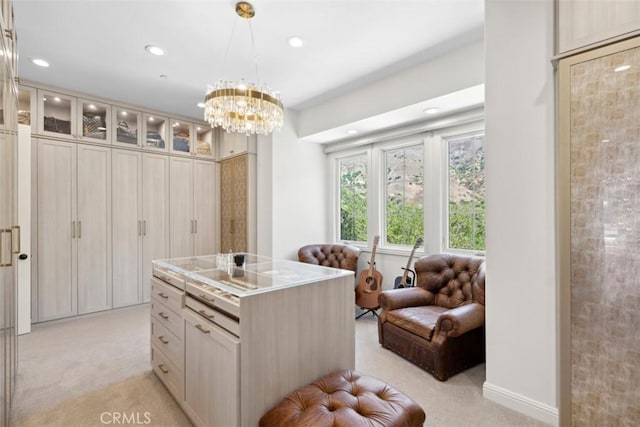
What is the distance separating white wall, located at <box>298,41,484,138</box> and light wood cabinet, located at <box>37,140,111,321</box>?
3134mm

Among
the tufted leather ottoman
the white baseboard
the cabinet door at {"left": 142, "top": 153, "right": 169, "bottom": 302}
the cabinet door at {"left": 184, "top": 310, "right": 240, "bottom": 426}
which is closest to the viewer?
the tufted leather ottoman

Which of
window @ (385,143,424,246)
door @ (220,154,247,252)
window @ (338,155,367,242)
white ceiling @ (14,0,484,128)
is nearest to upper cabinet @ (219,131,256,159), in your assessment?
door @ (220,154,247,252)

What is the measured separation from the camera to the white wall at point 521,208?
196cm

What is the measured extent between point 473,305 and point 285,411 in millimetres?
1933

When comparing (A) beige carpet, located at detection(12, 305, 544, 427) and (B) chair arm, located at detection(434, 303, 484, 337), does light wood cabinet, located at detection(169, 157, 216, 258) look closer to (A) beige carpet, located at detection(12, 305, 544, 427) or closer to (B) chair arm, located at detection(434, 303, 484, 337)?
(A) beige carpet, located at detection(12, 305, 544, 427)

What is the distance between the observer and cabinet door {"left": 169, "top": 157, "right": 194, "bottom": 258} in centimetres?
480

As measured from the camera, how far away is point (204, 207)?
17.0 ft

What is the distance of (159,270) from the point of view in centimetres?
252

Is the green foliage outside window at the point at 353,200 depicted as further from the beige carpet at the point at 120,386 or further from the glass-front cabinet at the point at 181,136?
the glass-front cabinet at the point at 181,136

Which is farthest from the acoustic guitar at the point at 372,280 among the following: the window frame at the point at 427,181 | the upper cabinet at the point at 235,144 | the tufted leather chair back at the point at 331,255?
the upper cabinet at the point at 235,144

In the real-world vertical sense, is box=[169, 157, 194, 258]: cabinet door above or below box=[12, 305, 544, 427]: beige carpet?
above

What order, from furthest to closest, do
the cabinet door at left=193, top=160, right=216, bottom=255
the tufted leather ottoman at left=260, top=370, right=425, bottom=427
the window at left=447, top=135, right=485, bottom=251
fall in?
the cabinet door at left=193, top=160, right=216, bottom=255 < the window at left=447, top=135, right=485, bottom=251 < the tufted leather ottoman at left=260, top=370, right=425, bottom=427

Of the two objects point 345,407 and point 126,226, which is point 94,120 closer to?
point 126,226

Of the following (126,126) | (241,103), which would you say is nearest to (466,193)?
(241,103)
